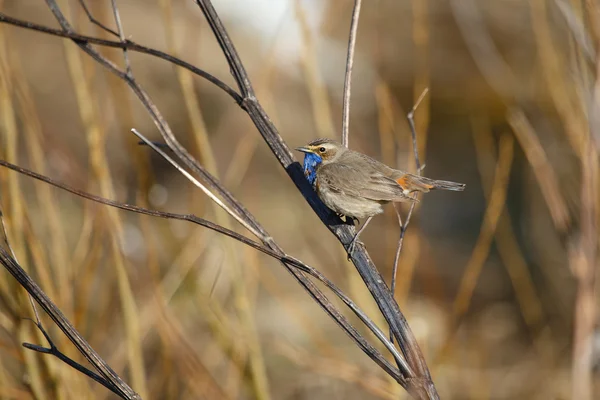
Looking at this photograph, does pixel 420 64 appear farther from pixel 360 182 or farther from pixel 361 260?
pixel 361 260

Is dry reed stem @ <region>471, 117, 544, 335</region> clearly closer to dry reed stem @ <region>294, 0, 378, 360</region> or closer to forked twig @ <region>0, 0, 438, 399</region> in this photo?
dry reed stem @ <region>294, 0, 378, 360</region>

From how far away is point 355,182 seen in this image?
369 centimetres

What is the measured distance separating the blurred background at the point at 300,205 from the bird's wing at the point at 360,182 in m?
0.15

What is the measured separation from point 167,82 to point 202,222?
28.4ft

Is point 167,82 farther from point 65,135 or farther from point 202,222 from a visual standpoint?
point 202,222

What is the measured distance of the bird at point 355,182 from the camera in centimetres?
348

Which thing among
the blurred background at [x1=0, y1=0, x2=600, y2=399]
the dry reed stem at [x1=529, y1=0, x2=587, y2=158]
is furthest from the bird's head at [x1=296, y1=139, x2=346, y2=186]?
the dry reed stem at [x1=529, y1=0, x2=587, y2=158]

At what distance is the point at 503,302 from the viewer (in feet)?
29.2

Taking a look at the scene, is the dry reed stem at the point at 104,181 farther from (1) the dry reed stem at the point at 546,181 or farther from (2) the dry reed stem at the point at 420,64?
(1) the dry reed stem at the point at 546,181

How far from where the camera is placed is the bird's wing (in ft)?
11.8

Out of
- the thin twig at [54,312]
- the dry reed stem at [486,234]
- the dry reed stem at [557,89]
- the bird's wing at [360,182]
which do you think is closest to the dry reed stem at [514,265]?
the dry reed stem at [486,234]

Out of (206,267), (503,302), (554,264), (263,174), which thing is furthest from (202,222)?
(263,174)

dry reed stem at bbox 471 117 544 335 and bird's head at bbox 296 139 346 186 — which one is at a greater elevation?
bird's head at bbox 296 139 346 186

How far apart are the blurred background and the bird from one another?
12 cm
